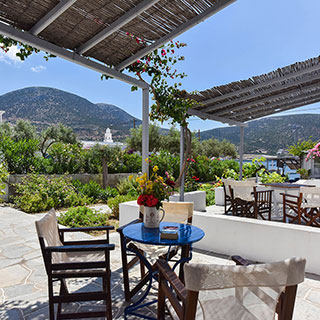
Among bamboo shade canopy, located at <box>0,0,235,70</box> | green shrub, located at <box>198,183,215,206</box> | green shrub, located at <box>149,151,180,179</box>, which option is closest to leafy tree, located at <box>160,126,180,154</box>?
green shrub, located at <box>149,151,180,179</box>

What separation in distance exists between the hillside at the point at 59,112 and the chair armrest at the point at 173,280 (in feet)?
167

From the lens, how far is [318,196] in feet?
14.0

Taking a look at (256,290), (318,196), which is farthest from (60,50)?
(318,196)

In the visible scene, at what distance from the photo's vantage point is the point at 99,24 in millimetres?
3104

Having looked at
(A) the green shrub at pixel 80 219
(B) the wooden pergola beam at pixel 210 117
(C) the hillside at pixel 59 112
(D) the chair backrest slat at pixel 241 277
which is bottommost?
(A) the green shrub at pixel 80 219

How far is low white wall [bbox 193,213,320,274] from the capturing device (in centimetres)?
322

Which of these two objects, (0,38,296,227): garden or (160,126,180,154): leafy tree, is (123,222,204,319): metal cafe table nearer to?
(0,38,296,227): garden

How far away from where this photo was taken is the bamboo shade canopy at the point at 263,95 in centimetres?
479

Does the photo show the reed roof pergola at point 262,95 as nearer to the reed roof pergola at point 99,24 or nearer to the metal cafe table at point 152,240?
the reed roof pergola at point 99,24

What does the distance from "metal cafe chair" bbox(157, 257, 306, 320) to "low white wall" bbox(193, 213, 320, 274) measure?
208 centimetres

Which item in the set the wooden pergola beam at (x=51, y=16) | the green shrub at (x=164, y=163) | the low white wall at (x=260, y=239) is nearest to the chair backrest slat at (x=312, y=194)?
the low white wall at (x=260, y=239)

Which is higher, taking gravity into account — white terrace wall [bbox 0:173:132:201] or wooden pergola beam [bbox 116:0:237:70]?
wooden pergola beam [bbox 116:0:237:70]

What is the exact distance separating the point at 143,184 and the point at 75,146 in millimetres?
8135

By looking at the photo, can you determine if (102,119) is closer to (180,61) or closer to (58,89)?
(58,89)
